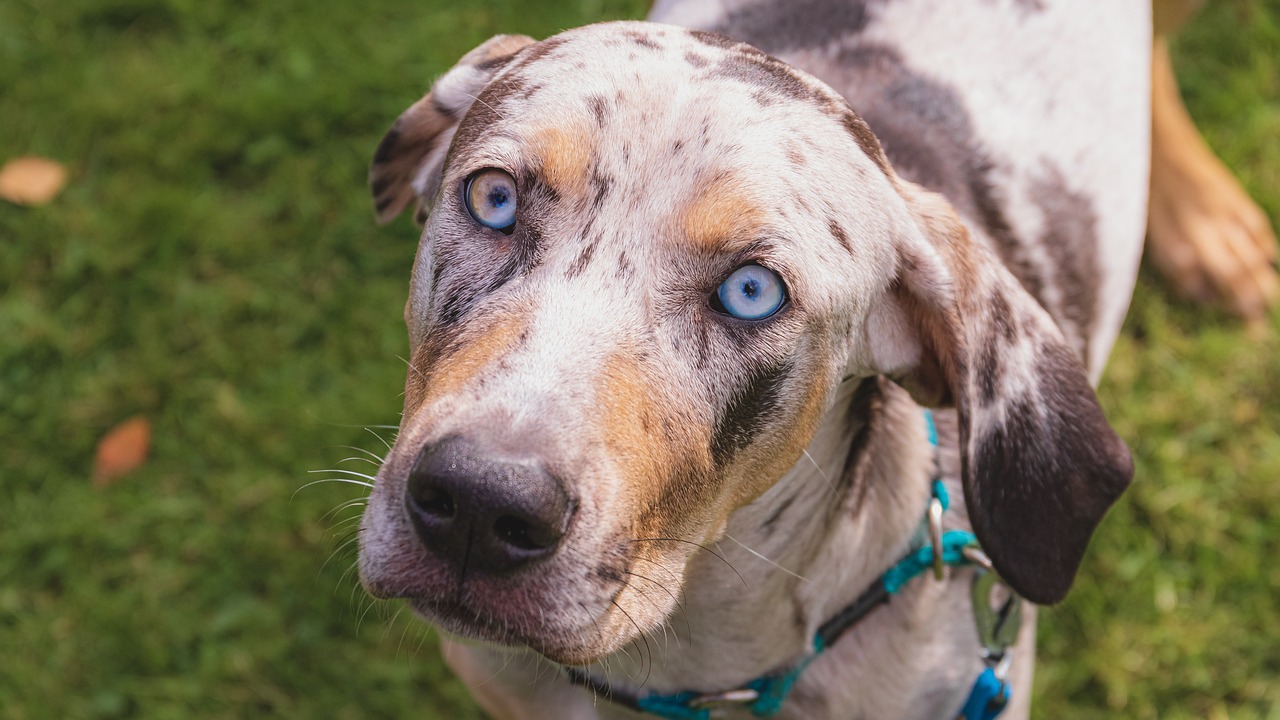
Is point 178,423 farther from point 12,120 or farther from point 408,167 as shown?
point 408,167

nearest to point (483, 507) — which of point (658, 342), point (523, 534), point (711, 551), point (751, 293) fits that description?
point (523, 534)

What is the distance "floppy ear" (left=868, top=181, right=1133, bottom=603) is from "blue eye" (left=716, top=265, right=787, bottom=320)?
39 centimetres

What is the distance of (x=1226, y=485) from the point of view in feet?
15.5

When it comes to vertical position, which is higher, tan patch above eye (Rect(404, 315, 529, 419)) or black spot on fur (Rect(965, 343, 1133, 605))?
tan patch above eye (Rect(404, 315, 529, 419))

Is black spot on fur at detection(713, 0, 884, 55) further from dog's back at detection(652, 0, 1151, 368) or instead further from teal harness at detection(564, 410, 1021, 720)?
teal harness at detection(564, 410, 1021, 720)

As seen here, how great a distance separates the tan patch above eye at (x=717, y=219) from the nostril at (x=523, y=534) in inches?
24.4

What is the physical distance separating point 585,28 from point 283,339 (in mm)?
2824

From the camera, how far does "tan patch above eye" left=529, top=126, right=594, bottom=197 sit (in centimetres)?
229

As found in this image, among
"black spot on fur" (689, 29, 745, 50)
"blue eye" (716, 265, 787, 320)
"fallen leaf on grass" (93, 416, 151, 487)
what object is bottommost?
"fallen leaf on grass" (93, 416, 151, 487)

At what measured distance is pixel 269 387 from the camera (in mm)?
4891

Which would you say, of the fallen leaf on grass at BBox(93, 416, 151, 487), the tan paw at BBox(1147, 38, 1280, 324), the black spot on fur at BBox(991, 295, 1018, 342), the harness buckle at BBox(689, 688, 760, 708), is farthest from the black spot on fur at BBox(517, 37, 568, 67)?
the tan paw at BBox(1147, 38, 1280, 324)

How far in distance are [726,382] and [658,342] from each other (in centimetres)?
17

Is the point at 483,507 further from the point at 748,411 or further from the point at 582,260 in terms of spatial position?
the point at 748,411

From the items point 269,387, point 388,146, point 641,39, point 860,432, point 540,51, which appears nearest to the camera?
point 641,39
